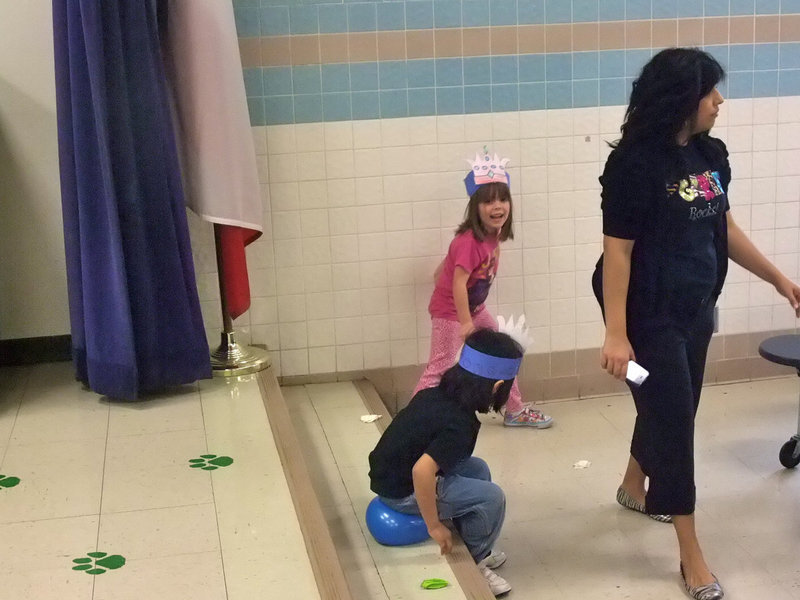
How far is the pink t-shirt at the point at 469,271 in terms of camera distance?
12.8 ft

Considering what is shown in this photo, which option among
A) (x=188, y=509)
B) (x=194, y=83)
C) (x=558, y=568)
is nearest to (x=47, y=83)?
(x=194, y=83)

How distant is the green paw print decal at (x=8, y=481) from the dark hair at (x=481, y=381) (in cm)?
125

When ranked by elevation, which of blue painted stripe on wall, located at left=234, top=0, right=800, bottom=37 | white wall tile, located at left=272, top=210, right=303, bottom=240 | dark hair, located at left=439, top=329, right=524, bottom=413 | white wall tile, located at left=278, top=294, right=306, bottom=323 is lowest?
white wall tile, located at left=278, top=294, right=306, bottom=323

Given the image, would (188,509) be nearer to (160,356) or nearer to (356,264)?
(160,356)

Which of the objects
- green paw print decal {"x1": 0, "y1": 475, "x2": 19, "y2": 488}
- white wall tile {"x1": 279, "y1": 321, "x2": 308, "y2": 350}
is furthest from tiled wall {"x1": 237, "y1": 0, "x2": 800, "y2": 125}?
green paw print decal {"x1": 0, "y1": 475, "x2": 19, "y2": 488}

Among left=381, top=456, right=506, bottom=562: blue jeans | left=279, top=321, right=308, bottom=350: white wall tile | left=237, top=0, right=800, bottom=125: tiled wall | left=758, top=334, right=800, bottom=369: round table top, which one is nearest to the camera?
left=381, top=456, right=506, bottom=562: blue jeans

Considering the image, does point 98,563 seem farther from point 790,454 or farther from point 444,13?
point 444,13

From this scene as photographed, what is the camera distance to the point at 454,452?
8.98ft

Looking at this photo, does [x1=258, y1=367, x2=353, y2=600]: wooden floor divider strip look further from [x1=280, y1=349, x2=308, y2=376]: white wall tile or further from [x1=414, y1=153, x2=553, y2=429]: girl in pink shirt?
[x1=414, y1=153, x2=553, y2=429]: girl in pink shirt

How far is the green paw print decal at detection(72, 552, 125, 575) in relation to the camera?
2.46 meters

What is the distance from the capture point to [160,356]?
141 inches

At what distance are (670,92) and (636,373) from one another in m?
0.73

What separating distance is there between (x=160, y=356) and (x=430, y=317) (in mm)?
1188

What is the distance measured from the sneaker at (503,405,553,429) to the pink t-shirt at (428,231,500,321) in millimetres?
462
